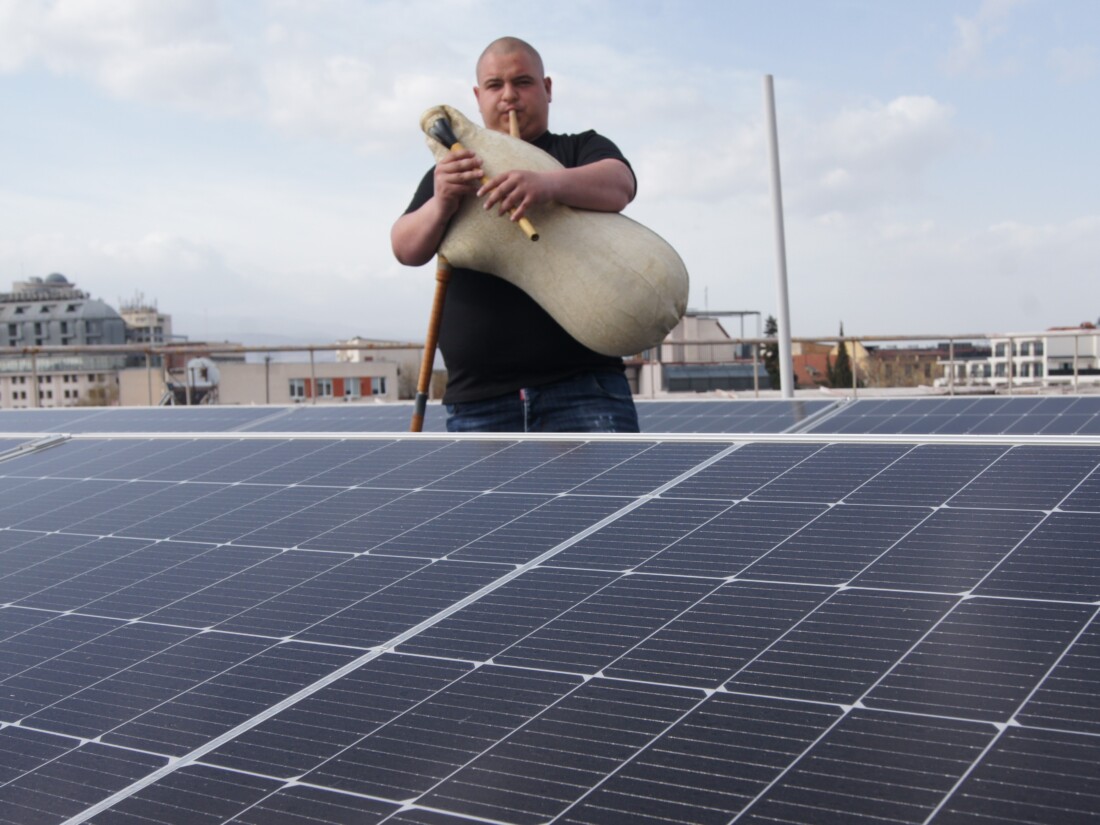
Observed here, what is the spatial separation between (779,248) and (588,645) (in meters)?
11.8

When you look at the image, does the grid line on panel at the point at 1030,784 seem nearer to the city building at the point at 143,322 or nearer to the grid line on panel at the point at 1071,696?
the grid line on panel at the point at 1071,696

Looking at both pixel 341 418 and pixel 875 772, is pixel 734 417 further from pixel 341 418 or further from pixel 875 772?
pixel 875 772

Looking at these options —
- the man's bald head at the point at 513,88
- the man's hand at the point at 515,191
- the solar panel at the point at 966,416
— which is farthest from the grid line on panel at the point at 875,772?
the solar panel at the point at 966,416

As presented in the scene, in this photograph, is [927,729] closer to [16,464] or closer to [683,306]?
[683,306]

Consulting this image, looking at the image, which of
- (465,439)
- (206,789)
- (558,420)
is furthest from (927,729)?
(558,420)

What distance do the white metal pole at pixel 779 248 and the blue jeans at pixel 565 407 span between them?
860 cm

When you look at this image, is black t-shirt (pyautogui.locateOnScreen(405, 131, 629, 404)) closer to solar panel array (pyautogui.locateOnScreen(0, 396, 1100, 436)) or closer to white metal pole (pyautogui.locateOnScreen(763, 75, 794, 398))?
solar panel array (pyautogui.locateOnScreen(0, 396, 1100, 436))

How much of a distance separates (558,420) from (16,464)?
102 inches

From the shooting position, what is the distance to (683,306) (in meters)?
4.99

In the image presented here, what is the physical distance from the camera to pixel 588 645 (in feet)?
8.24

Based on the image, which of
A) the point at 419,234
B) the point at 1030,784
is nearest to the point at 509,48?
the point at 419,234

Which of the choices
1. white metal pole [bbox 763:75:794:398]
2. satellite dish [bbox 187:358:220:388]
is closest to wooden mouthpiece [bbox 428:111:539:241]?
white metal pole [bbox 763:75:794:398]

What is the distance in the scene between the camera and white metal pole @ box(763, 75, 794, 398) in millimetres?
13555

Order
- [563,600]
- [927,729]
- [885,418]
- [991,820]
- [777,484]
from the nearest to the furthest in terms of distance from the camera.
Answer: [991,820]
[927,729]
[563,600]
[777,484]
[885,418]
